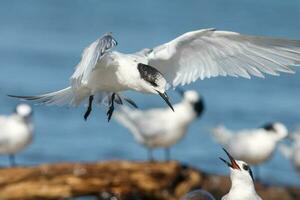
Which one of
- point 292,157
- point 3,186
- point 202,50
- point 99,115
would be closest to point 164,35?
point 99,115

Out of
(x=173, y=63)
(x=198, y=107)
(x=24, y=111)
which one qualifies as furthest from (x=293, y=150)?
(x=173, y=63)

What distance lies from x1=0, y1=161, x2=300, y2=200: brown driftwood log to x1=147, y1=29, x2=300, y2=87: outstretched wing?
6.19 feet

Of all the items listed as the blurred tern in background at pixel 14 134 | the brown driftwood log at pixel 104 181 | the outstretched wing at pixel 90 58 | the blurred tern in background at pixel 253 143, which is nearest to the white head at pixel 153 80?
the outstretched wing at pixel 90 58

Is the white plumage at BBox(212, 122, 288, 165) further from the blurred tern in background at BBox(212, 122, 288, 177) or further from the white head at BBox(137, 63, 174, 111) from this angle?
the white head at BBox(137, 63, 174, 111)

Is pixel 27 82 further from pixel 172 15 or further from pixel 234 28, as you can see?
pixel 172 15

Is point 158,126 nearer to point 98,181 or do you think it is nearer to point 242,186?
point 98,181

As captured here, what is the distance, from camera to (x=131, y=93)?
50.0 feet

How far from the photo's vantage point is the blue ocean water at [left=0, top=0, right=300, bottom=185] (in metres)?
13.8

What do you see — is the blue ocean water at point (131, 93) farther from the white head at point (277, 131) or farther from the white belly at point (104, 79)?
the white belly at point (104, 79)

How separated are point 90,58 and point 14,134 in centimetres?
553

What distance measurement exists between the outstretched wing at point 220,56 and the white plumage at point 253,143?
460 cm

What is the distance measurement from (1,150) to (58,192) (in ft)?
8.09

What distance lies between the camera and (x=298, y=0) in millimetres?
22812

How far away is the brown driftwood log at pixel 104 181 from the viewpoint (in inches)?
372
